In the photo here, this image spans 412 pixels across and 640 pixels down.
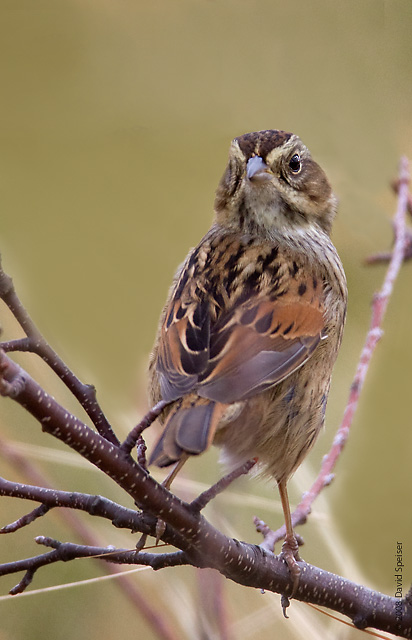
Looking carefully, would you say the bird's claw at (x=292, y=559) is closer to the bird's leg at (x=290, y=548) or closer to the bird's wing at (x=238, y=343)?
the bird's leg at (x=290, y=548)

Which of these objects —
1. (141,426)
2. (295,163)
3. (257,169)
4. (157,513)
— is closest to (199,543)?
(157,513)

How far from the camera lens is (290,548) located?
3.17m

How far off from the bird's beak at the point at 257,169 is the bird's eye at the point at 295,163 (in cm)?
22

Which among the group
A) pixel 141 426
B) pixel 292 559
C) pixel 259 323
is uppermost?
pixel 259 323

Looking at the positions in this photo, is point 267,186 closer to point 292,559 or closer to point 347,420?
point 347,420

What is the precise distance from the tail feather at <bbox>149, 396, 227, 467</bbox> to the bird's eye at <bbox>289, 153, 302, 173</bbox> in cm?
150

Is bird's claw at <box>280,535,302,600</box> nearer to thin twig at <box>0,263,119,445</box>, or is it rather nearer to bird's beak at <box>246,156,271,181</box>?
thin twig at <box>0,263,119,445</box>

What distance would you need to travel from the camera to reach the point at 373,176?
496cm

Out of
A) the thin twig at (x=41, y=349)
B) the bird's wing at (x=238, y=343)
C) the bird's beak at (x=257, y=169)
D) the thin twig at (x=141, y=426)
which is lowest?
the thin twig at (x=141, y=426)

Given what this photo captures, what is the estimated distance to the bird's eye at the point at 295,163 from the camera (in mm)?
3784

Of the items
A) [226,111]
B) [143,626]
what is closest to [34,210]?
[226,111]

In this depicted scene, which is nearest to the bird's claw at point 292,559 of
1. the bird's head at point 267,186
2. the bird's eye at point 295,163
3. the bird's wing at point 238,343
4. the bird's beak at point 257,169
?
the bird's wing at point 238,343

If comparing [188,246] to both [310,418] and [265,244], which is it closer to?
[265,244]

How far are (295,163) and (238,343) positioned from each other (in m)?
1.18
